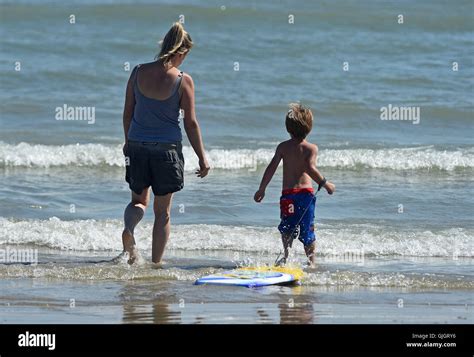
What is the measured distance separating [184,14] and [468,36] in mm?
6405

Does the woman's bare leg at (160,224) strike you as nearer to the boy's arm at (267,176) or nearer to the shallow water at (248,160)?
the shallow water at (248,160)

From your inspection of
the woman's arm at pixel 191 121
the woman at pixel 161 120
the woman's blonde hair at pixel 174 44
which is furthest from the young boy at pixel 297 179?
the woman's blonde hair at pixel 174 44

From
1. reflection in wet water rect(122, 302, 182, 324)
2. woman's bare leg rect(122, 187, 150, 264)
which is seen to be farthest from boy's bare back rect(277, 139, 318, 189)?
reflection in wet water rect(122, 302, 182, 324)

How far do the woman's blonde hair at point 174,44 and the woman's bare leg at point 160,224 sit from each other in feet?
3.41

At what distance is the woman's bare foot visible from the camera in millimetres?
7328

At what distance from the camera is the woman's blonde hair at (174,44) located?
6.88 meters

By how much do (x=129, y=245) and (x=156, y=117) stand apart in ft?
3.43

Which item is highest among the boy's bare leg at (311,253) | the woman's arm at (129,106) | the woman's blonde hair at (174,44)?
the woman's blonde hair at (174,44)

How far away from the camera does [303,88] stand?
1744 cm

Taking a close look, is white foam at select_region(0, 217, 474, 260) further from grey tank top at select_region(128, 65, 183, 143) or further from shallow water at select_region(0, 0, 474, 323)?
grey tank top at select_region(128, 65, 183, 143)

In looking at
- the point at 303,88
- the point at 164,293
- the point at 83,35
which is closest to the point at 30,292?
the point at 164,293

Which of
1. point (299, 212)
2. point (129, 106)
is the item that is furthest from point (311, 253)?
point (129, 106)

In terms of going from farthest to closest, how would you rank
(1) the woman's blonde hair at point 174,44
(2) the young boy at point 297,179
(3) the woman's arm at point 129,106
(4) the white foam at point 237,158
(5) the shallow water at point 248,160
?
(4) the white foam at point 237,158 < (2) the young boy at point 297,179 < (3) the woman's arm at point 129,106 < (1) the woman's blonde hair at point 174,44 < (5) the shallow water at point 248,160
